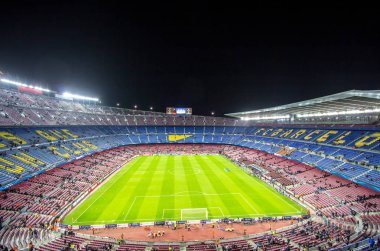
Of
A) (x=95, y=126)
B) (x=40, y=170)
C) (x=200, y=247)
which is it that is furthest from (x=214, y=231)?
(x=95, y=126)

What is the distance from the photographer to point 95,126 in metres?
73.9

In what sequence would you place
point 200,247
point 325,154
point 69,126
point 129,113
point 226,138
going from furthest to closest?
point 129,113, point 226,138, point 69,126, point 325,154, point 200,247

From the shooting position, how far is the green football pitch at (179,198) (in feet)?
95.3

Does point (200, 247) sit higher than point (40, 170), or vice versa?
point (40, 170)

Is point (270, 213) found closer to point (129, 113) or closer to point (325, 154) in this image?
point (325, 154)

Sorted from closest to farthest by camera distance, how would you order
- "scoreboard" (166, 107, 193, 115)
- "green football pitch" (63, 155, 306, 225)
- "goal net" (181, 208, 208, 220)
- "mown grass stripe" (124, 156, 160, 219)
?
"goal net" (181, 208, 208, 220) → "green football pitch" (63, 155, 306, 225) → "mown grass stripe" (124, 156, 160, 219) → "scoreboard" (166, 107, 193, 115)

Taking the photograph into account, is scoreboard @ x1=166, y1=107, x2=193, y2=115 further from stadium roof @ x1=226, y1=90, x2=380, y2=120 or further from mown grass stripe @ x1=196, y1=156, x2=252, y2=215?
mown grass stripe @ x1=196, y1=156, x2=252, y2=215

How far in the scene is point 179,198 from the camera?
3488cm

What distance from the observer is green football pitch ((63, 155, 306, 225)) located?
29.1 m

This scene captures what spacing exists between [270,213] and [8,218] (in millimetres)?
29669

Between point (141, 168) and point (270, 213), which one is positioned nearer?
point (270, 213)

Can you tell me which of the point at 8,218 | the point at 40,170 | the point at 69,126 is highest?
the point at 69,126

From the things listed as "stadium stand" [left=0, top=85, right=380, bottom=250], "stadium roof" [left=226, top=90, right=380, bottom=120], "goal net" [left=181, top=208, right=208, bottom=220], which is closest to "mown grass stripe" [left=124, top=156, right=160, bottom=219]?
"goal net" [left=181, top=208, right=208, bottom=220]

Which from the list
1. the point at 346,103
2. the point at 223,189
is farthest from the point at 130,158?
the point at 346,103
